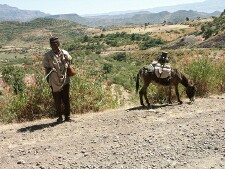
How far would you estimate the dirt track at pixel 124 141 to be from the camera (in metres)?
5.40

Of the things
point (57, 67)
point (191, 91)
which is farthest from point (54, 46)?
point (191, 91)

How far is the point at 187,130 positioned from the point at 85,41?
110 m

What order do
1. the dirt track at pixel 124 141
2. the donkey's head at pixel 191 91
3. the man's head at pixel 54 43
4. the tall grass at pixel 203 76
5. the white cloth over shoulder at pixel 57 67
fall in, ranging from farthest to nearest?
1. the tall grass at pixel 203 76
2. the donkey's head at pixel 191 91
3. the white cloth over shoulder at pixel 57 67
4. the man's head at pixel 54 43
5. the dirt track at pixel 124 141

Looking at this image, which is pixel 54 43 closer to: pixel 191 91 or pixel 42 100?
pixel 42 100

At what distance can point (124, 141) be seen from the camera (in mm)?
6043

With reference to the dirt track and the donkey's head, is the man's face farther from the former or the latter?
the donkey's head

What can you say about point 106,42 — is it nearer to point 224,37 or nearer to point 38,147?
point 224,37

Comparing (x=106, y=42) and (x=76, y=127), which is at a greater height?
(x=76, y=127)

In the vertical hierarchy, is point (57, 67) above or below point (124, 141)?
above

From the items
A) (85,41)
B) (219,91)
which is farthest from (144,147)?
(85,41)

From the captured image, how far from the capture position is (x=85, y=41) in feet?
378

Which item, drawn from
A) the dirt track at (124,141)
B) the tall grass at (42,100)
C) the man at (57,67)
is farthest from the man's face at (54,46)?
the dirt track at (124,141)

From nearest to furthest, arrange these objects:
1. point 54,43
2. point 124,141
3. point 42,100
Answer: point 124,141, point 54,43, point 42,100

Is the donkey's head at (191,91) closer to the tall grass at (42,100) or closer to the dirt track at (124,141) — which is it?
the dirt track at (124,141)
